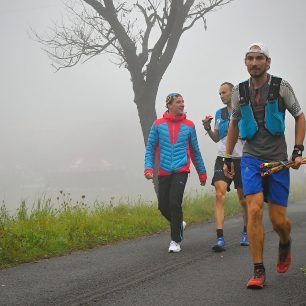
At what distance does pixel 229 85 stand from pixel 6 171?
7280 cm

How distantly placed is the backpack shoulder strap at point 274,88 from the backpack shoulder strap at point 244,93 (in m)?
0.21

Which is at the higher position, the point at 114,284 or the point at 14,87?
the point at 14,87

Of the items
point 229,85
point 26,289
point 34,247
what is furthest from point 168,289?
point 229,85

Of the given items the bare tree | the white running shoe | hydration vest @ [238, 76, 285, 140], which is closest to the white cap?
hydration vest @ [238, 76, 285, 140]

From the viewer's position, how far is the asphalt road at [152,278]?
4.69 metres

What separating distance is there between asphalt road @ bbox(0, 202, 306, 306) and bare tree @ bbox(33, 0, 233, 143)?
24.1 feet

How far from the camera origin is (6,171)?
3051 inches

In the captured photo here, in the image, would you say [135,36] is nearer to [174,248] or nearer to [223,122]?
[223,122]

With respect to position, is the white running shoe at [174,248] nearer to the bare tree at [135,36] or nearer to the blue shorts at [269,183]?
the blue shorts at [269,183]

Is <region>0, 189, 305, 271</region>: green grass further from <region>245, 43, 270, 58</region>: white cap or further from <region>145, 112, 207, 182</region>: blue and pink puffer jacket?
<region>245, 43, 270, 58</region>: white cap

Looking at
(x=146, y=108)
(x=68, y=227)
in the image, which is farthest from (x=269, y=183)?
(x=146, y=108)

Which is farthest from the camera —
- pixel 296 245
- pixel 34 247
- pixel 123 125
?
pixel 123 125

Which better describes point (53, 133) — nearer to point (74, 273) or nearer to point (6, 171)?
point (6, 171)

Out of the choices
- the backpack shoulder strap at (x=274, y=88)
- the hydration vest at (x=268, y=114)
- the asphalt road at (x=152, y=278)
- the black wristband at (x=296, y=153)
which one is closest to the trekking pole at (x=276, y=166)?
the black wristband at (x=296, y=153)
